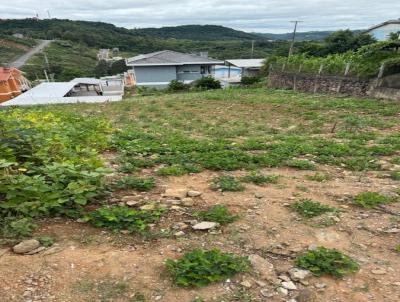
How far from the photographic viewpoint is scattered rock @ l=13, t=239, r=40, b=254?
230 centimetres

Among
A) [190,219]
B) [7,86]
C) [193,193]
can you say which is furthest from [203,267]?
[7,86]

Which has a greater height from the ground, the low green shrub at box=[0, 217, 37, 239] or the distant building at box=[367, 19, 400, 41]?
the low green shrub at box=[0, 217, 37, 239]

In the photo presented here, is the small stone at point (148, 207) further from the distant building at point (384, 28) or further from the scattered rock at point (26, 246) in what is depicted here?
the distant building at point (384, 28)

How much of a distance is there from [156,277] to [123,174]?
200 centimetres

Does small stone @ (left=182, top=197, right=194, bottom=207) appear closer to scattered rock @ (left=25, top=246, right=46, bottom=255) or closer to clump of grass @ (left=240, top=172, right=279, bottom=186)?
clump of grass @ (left=240, top=172, right=279, bottom=186)

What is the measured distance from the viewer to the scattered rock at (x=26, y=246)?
230cm

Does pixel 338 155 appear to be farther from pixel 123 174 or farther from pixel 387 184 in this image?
pixel 123 174

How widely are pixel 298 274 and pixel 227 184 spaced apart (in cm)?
155

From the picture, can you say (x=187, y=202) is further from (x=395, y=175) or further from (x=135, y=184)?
(x=395, y=175)

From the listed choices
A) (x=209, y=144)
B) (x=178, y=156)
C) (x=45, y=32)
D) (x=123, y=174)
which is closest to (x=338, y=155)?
(x=209, y=144)

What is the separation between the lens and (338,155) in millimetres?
5254

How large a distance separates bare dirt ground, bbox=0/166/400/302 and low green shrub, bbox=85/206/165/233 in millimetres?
83

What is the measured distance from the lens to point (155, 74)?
33719 mm

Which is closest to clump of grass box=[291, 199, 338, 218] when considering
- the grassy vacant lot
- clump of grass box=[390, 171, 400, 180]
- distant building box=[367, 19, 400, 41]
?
the grassy vacant lot
